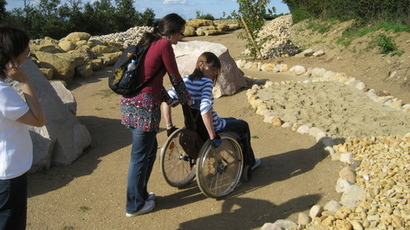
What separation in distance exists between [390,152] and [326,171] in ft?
2.93

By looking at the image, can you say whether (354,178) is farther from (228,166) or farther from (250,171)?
(228,166)

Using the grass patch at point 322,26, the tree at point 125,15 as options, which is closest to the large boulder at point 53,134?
the grass patch at point 322,26

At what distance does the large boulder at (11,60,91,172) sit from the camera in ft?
17.0

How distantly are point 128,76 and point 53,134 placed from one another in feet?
7.94

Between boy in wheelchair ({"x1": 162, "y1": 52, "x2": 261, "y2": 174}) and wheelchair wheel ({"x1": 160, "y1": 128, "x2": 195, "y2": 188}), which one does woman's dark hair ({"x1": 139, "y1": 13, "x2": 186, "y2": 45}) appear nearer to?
boy in wheelchair ({"x1": 162, "y1": 52, "x2": 261, "y2": 174})

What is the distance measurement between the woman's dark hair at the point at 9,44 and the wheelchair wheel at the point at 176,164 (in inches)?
75.0

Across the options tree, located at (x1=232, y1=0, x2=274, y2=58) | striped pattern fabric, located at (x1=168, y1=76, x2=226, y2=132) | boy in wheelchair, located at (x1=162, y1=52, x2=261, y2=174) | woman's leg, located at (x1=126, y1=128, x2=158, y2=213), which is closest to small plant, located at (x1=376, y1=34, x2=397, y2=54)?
tree, located at (x1=232, y1=0, x2=274, y2=58)

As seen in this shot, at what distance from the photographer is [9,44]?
7.87 feet

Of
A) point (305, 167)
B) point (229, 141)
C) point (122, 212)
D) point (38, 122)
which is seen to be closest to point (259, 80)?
point (305, 167)

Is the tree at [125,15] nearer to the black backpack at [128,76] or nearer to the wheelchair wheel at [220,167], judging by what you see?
the wheelchair wheel at [220,167]

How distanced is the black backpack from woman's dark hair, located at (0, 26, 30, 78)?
3.48ft

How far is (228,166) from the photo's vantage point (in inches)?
171

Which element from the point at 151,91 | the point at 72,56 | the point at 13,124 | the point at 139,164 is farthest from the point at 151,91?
the point at 72,56

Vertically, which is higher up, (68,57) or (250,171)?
(68,57)
